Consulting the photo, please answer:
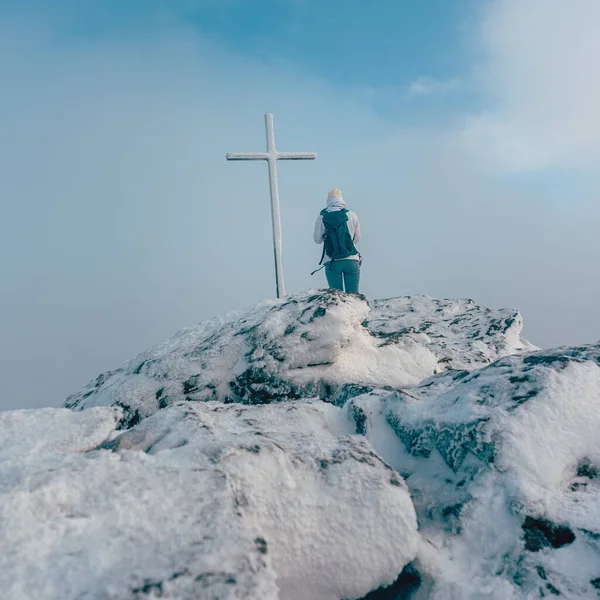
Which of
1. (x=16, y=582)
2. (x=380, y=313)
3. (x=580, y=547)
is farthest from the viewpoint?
(x=380, y=313)

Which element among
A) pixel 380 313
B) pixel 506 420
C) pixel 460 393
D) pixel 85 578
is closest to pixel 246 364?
pixel 460 393

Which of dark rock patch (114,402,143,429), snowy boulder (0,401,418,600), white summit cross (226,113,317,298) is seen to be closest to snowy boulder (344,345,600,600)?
snowy boulder (0,401,418,600)

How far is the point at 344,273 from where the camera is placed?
27.8ft

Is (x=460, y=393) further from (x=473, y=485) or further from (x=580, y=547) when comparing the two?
(x=580, y=547)

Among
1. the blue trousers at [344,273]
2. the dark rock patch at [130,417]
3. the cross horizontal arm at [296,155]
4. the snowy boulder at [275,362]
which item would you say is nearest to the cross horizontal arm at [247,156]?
the cross horizontal arm at [296,155]

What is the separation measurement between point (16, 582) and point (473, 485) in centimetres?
197

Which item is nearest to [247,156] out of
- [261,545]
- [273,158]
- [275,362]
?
[273,158]

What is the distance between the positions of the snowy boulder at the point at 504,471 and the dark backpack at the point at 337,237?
5.08 meters

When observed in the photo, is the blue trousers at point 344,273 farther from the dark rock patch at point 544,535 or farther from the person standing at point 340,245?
the dark rock patch at point 544,535

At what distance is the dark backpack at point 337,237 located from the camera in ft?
27.4

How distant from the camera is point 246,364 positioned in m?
4.53

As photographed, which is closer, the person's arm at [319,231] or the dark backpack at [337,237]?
the dark backpack at [337,237]

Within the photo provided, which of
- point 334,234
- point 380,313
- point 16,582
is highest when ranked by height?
point 334,234

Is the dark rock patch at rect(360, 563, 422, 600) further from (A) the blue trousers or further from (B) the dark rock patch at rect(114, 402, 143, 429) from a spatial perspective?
(A) the blue trousers
